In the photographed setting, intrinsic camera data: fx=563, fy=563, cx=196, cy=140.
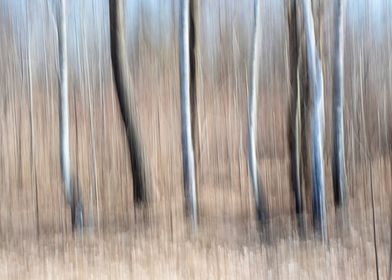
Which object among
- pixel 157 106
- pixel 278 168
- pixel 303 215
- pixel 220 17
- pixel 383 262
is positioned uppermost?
pixel 220 17

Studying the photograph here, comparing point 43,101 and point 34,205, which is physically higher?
point 43,101

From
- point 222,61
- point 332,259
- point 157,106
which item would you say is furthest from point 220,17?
point 332,259

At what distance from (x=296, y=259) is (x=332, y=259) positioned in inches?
3.3

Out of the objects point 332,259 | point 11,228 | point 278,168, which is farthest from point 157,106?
point 332,259

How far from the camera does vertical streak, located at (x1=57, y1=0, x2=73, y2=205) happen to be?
4.11 ft

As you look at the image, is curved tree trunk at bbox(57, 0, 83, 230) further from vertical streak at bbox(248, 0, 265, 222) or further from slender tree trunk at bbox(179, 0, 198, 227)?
vertical streak at bbox(248, 0, 265, 222)

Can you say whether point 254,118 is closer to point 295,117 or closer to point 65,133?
point 295,117

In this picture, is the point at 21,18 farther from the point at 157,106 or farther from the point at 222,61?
the point at 222,61

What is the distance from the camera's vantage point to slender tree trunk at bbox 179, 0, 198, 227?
4.23 feet

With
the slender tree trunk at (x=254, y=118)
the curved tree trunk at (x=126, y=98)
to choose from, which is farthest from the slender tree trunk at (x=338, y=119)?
the curved tree trunk at (x=126, y=98)

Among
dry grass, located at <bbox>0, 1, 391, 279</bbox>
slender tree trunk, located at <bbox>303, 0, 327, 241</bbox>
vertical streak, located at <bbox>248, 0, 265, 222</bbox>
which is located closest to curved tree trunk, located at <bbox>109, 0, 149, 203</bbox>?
dry grass, located at <bbox>0, 1, 391, 279</bbox>

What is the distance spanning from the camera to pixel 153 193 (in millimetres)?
1283

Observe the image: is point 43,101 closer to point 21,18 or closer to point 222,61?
point 21,18

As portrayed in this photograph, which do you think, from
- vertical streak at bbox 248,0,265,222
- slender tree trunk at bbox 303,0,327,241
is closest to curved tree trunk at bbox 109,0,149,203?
vertical streak at bbox 248,0,265,222
